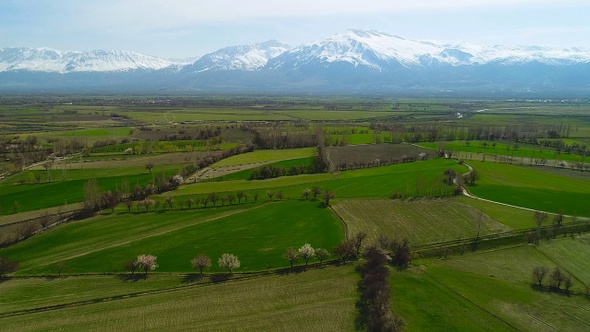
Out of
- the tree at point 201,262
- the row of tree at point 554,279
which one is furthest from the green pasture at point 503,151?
the tree at point 201,262

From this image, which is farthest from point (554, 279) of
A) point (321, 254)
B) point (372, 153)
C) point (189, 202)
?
point (372, 153)

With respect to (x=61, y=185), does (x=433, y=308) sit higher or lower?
lower

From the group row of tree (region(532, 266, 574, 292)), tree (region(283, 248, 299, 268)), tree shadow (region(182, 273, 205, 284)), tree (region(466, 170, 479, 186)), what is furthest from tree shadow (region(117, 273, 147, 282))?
tree (region(466, 170, 479, 186))

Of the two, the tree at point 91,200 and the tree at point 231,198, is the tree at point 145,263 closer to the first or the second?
the tree at point 231,198

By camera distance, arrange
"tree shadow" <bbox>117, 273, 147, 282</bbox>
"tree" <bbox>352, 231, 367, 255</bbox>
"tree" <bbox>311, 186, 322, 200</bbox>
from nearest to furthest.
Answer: "tree shadow" <bbox>117, 273, 147, 282</bbox> < "tree" <bbox>352, 231, 367, 255</bbox> < "tree" <bbox>311, 186, 322, 200</bbox>

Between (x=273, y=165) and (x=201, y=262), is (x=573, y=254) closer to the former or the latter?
(x=201, y=262)

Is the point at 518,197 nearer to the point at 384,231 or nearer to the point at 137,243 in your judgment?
the point at 384,231

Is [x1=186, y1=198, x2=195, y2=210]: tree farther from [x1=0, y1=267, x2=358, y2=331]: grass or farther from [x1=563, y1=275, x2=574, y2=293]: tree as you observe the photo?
[x1=563, y1=275, x2=574, y2=293]: tree
